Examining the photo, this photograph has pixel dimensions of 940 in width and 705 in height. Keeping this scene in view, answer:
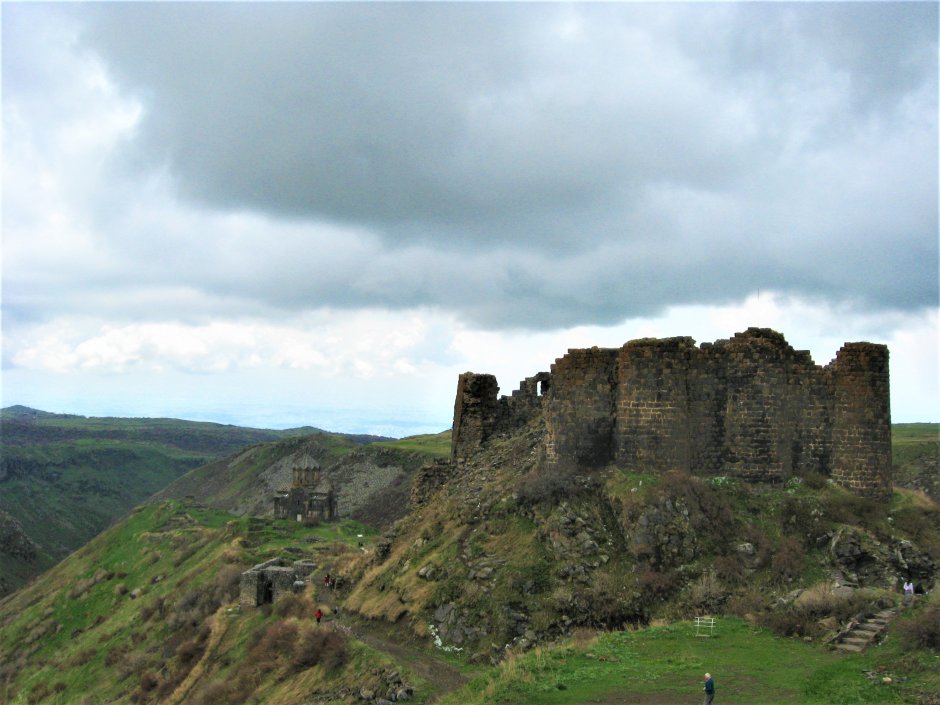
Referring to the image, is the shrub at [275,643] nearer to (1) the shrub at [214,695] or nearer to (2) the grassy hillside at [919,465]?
(1) the shrub at [214,695]

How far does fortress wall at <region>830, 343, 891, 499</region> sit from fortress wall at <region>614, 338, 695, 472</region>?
187 inches

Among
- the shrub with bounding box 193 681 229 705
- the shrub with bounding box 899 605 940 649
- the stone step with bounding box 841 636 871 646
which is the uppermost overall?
the shrub with bounding box 899 605 940 649

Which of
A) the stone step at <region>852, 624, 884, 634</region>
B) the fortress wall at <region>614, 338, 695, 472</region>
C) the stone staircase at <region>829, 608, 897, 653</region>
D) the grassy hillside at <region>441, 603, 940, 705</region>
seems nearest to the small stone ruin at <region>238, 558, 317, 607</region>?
the fortress wall at <region>614, 338, 695, 472</region>

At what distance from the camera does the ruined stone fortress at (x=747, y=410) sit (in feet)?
77.0

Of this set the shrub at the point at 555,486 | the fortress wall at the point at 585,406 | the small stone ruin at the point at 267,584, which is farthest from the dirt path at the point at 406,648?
the fortress wall at the point at 585,406

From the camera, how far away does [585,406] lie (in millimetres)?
23719

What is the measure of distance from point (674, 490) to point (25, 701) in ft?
114

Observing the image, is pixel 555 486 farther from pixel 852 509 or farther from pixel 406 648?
pixel 852 509

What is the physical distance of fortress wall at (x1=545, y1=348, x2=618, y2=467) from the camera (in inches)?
931

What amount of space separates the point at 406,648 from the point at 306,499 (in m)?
52.4

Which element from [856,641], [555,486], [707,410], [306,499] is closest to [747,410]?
[707,410]

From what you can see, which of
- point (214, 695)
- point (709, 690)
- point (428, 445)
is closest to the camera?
point (709, 690)

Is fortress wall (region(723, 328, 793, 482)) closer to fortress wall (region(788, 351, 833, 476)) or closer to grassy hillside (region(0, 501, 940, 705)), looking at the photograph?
fortress wall (region(788, 351, 833, 476))

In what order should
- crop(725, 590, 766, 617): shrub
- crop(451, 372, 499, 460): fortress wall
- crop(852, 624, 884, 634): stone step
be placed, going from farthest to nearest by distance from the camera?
crop(451, 372, 499, 460): fortress wall < crop(725, 590, 766, 617): shrub < crop(852, 624, 884, 634): stone step
